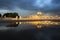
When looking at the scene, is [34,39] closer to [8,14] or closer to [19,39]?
[19,39]

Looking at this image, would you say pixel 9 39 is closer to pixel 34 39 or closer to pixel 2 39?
pixel 2 39

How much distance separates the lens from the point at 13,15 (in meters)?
130

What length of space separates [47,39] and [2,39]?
5642 mm

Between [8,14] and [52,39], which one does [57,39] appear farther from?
[8,14]

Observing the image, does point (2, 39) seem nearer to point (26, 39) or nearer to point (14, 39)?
point (14, 39)

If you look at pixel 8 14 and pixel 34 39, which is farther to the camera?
pixel 8 14

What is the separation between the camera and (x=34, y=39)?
19.0 meters

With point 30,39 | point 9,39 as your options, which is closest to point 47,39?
point 30,39

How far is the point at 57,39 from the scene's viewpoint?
18.7 meters

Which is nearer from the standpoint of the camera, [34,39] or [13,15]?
[34,39]

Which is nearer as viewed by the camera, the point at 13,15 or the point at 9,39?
the point at 9,39

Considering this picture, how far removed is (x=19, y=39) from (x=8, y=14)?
4565 inches

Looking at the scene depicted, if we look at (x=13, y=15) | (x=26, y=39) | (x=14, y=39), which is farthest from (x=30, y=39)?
(x=13, y=15)

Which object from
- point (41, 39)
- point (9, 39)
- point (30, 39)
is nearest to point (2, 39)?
point (9, 39)
